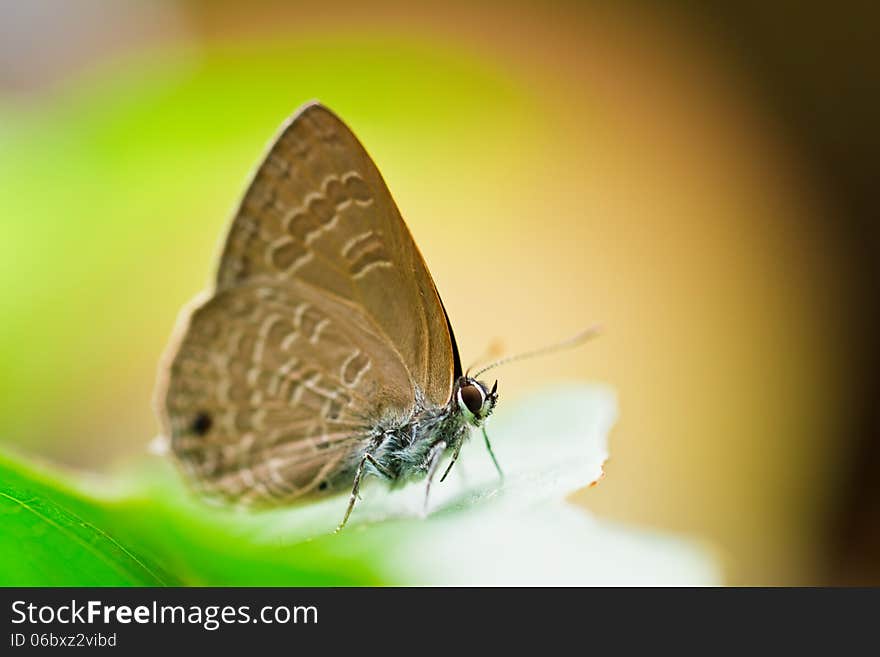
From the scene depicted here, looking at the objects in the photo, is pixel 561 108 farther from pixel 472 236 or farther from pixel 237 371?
pixel 237 371

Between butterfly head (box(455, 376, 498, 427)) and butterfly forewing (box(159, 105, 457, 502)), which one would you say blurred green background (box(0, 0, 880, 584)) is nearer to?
butterfly forewing (box(159, 105, 457, 502))

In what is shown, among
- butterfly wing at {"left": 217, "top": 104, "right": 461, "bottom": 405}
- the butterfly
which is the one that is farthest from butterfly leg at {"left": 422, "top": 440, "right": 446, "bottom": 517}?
butterfly wing at {"left": 217, "top": 104, "right": 461, "bottom": 405}

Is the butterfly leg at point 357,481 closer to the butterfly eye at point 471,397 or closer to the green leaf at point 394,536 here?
the green leaf at point 394,536

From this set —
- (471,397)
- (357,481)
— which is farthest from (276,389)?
(471,397)

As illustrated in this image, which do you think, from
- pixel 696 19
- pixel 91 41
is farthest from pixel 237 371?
pixel 696 19

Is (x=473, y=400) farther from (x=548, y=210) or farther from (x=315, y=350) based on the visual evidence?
(x=548, y=210)
